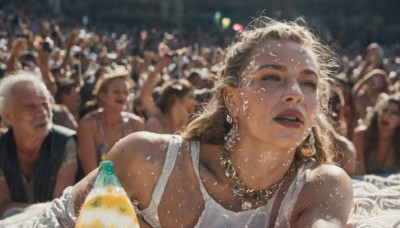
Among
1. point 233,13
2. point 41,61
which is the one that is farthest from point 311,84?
point 233,13

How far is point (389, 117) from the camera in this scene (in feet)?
19.0

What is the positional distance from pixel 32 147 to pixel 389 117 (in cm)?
331

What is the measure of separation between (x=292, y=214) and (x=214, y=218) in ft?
0.94

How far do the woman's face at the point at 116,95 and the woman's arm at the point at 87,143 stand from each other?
8.1 inches

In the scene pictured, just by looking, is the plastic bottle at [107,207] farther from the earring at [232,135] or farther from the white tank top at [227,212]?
the earring at [232,135]

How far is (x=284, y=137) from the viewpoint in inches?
84.8

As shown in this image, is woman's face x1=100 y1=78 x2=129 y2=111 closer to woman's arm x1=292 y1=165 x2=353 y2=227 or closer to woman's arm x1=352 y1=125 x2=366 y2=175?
woman's arm x1=352 y1=125 x2=366 y2=175

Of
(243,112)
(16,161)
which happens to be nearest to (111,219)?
(243,112)

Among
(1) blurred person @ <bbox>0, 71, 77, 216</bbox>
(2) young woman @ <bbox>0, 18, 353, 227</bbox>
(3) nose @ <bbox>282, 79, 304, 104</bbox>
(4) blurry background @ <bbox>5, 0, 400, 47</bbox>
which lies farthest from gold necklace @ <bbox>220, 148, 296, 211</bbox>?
(4) blurry background @ <bbox>5, 0, 400, 47</bbox>

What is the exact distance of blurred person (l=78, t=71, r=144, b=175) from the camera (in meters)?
5.35

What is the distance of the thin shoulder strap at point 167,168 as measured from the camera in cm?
235

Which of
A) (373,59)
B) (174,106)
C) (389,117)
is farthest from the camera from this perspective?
(373,59)

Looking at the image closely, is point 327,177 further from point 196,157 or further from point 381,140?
point 381,140

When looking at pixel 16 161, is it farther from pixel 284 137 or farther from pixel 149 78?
pixel 149 78
